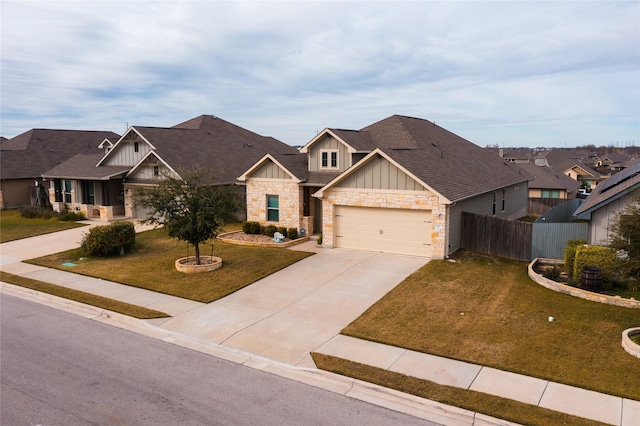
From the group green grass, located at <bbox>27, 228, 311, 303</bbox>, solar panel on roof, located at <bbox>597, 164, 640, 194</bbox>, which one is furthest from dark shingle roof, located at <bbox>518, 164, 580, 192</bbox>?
green grass, located at <bbox>27, 228, 311, 303</bbox>

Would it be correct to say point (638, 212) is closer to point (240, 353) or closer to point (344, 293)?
point (344, 293)

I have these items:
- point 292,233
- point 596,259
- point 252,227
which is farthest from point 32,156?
point 596,259

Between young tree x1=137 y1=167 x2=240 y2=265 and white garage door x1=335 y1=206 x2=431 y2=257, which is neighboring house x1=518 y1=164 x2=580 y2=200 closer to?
white garage door x1=335 y1=206 x2=431 y2=257

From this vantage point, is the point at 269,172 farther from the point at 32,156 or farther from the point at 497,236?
the point at 32,156

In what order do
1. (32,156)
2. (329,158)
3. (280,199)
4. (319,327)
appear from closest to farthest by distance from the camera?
1. (319,327)
2. (280,199)
3. (329,158)
4. (32,156)

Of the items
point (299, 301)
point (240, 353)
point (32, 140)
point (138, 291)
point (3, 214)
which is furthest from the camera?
point (32, 140)

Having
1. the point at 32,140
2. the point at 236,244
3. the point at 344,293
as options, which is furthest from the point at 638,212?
the point at 32,140
